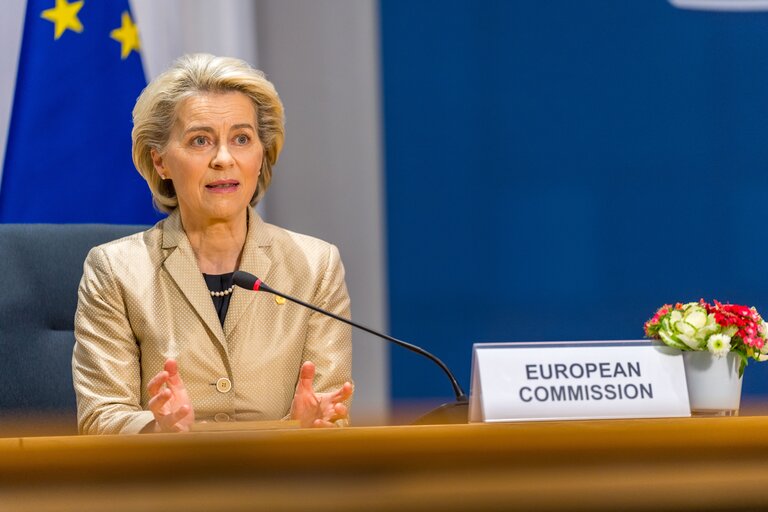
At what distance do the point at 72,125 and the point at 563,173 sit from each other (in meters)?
1.42

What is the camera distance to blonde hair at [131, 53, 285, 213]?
2006 mm

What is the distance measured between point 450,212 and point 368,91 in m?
0.44

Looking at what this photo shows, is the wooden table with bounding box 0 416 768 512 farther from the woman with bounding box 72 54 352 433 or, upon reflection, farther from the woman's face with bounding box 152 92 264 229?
the woman's face with bounding box 152 92 264 229

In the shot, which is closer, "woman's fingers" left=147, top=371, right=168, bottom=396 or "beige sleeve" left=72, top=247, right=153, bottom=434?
"woman's fingers" left=147, top=371, right=168, bottom=396

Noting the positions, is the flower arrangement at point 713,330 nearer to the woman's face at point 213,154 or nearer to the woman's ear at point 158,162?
the woman's face at point 213,154

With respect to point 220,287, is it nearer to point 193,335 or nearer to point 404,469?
point 193,335

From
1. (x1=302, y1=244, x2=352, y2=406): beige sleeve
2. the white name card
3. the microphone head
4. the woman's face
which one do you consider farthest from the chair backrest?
the white name card

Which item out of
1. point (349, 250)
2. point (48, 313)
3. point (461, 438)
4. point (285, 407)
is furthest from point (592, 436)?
point (349, 250)

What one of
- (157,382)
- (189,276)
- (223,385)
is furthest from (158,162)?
(157,382)

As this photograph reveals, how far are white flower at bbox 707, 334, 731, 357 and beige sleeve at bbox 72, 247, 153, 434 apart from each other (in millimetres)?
959

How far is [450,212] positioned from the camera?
3168 millimetres

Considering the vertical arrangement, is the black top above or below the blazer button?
above

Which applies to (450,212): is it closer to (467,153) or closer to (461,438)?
(467,153)

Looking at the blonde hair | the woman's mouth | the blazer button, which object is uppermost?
the blonde hair
